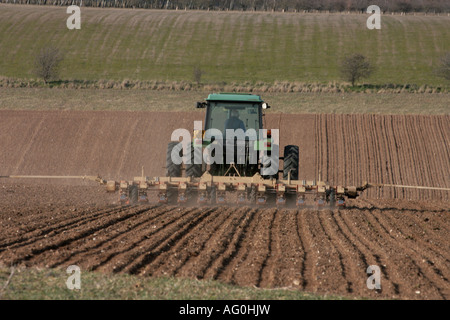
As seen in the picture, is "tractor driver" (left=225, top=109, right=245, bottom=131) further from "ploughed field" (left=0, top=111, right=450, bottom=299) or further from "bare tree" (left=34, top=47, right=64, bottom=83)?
"bare tree" (left=34, top=47, right=64, bottom=83)

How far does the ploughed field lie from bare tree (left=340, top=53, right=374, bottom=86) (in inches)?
624

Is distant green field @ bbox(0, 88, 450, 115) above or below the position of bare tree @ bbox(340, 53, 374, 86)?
below

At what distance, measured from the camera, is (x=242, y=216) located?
12727 millimetres

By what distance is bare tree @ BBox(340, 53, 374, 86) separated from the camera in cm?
4081

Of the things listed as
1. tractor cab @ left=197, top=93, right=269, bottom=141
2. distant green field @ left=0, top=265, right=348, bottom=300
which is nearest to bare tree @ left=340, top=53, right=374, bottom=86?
tractor cab @ left=197, top=93, right=269, bottom=141

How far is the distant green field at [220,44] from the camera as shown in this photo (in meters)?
44.0

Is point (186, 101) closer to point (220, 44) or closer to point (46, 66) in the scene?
point (46, 66)

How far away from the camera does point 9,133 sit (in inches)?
975

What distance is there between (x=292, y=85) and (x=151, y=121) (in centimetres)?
1497

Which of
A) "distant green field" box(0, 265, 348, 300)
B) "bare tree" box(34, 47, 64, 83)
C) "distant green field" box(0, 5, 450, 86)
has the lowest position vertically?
"distant green field" box(0, 265, 348, 300)

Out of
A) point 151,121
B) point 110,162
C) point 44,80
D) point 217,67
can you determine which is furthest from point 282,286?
point 217,67

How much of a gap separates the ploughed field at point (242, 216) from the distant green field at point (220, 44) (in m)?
17.9

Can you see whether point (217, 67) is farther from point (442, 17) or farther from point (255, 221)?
point (255, 221)

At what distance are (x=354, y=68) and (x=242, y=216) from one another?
29.8 metres
